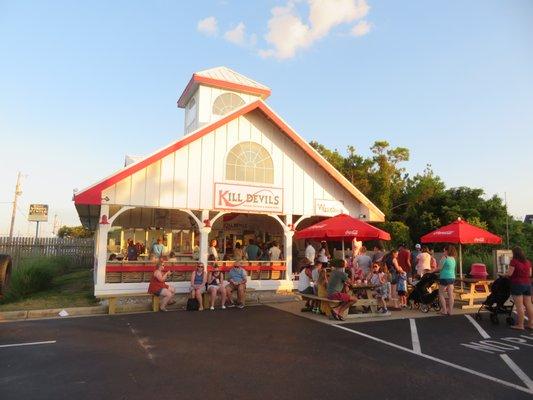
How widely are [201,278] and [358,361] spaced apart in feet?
20.8

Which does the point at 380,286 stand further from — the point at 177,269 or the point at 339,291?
the point at 177,269

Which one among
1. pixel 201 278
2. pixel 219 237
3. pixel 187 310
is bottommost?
pixel 187 310

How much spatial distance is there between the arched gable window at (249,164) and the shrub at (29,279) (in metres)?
7.55

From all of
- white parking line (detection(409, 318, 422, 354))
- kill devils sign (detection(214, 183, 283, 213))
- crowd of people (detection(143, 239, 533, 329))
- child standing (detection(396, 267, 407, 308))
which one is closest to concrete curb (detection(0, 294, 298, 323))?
crowd of people (detection(143, 239, 533, 329))

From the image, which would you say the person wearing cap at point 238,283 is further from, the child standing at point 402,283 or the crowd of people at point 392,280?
the child standing at point 402,283

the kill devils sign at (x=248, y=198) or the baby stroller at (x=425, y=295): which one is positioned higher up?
the kill devils sign at (x=248, y=198)

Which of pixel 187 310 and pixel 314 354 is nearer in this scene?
pixel 314 354

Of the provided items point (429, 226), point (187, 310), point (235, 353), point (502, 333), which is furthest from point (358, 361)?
point (429, 226)

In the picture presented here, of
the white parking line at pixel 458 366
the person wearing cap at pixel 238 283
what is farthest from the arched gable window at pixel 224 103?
the white parking line at pixel 458 366

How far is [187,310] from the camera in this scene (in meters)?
11.5

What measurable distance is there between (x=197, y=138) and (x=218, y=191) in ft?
6.12

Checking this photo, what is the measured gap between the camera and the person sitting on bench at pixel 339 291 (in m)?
9.87

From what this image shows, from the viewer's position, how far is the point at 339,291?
397 inches

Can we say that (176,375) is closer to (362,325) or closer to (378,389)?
(378,389)
